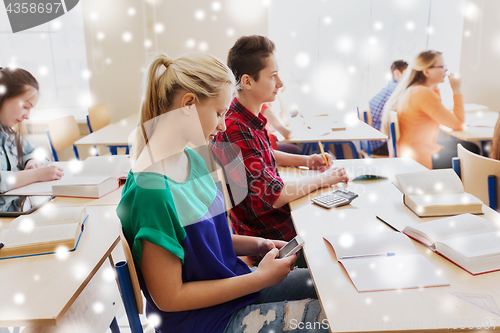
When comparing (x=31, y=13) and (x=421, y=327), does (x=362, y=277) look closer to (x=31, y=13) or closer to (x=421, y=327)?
(x=421, y=327)

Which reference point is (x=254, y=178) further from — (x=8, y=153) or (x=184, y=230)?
(x=8, y=153)

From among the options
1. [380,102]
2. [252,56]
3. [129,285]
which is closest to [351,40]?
[380,102]

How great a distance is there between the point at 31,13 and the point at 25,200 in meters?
3.35

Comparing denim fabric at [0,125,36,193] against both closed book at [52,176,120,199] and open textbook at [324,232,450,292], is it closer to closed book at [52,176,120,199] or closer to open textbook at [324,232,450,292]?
closed book at [52,176,120,199]

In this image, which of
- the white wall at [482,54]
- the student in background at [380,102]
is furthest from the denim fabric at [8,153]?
the white wall at [482,54]

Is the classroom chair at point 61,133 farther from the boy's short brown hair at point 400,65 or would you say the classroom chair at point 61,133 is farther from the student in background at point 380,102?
the boy's short brown hair at point 400,65

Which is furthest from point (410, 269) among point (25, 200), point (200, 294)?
point (25, 200)

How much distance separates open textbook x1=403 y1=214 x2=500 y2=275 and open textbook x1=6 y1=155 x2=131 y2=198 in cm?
122

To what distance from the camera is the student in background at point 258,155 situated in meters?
1.36

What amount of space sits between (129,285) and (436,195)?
1.03m

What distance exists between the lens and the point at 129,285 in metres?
0.76

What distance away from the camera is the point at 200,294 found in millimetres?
846

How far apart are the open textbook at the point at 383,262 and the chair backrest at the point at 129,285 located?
0.48m

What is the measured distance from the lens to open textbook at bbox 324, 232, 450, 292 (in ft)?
2.59
